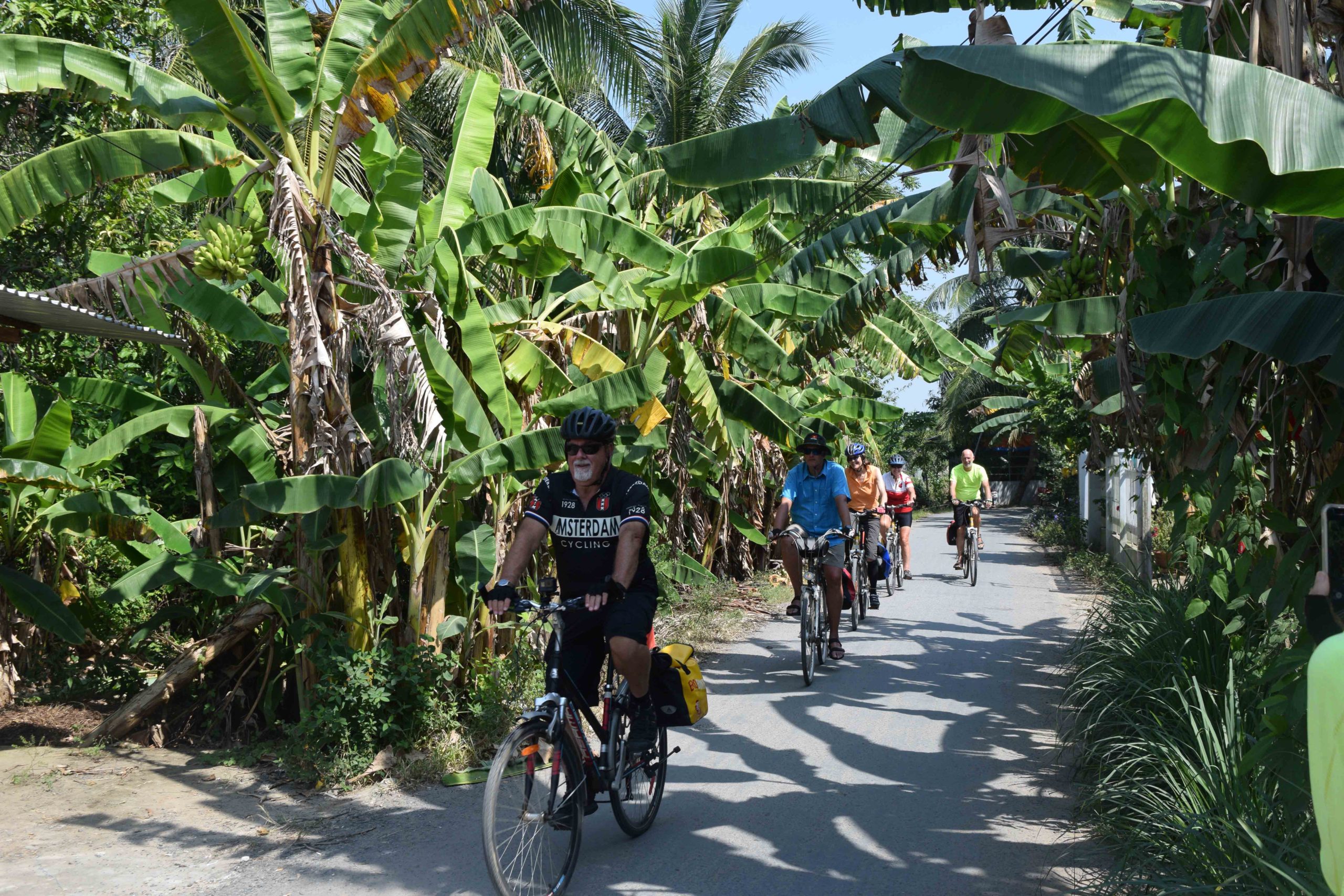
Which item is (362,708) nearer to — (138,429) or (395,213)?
(138,429)

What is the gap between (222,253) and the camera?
5.90m

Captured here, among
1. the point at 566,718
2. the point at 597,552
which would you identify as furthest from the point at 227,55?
the point at 566,718

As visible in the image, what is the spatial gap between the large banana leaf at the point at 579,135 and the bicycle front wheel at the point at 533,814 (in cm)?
679

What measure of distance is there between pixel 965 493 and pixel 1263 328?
11909 mm

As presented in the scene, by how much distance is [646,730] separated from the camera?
5109mm

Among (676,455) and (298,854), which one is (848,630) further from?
(298,854)

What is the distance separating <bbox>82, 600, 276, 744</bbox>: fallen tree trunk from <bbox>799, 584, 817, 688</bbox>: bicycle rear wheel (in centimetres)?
422

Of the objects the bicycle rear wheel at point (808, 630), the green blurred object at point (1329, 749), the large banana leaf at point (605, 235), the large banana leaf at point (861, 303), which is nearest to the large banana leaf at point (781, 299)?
the large banana leaf at point (861, 303)

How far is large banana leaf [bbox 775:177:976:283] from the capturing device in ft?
24.8

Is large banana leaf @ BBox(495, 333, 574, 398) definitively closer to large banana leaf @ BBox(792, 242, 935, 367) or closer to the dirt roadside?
the dirt roadside

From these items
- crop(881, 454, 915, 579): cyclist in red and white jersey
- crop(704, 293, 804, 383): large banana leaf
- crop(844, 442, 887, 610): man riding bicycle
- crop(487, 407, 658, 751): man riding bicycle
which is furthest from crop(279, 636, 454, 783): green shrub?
crop(881, 454, 915, 579): cyclist in red and white jersey

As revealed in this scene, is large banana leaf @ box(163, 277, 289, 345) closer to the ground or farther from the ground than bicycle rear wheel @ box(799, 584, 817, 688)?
farther from the ground

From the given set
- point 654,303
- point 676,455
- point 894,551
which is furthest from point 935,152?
point 894,551

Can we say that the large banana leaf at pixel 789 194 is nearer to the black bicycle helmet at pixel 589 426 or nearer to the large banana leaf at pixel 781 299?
the large banana leaf at pixel 781 299
